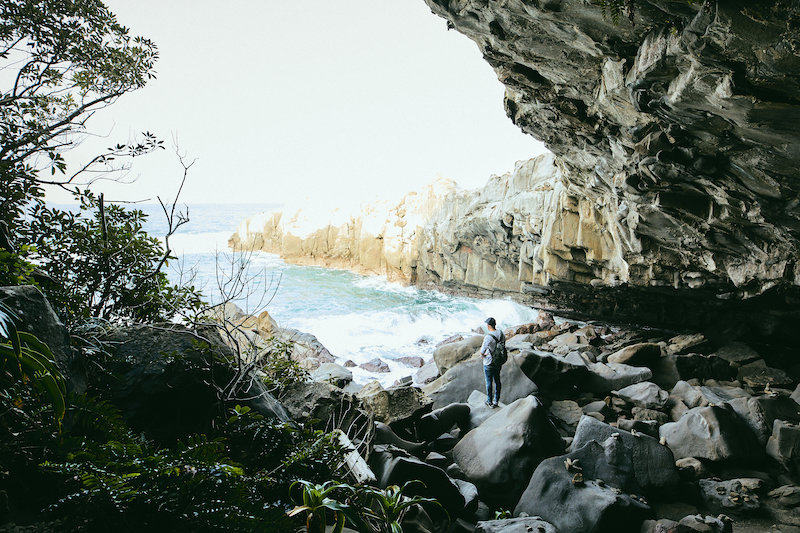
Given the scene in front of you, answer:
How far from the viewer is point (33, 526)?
1.99 metres

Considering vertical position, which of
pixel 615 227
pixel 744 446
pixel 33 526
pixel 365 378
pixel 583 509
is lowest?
pixel 365 378

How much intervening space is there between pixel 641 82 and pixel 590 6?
1.41m

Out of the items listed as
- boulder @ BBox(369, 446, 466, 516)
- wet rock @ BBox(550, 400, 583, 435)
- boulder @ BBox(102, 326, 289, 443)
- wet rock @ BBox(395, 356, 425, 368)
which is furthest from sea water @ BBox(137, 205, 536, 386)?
boulder @ BBox(102, 326, 289, 443)

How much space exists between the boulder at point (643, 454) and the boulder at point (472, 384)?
2.33 metres

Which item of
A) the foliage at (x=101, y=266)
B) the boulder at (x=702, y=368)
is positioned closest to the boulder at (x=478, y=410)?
the foliage at (x=101, y=266)

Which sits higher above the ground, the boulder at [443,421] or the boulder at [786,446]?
the boulder at [786,446]

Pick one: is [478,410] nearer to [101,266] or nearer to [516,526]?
[516,526]

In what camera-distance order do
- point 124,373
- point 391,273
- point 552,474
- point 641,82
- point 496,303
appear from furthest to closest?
point 391,273, point 496,303, point 641,82, point 552,474, point 124,373

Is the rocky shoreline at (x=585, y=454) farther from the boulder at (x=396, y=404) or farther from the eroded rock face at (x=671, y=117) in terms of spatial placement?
the eroded rock face at (x=671, y=117)

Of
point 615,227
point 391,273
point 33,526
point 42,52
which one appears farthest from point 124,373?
point 391,273

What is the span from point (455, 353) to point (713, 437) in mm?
6870

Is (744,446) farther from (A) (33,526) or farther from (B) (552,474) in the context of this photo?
(A) (33,526)

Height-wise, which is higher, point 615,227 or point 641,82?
point 641,82

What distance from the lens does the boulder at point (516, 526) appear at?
4.17 metres
